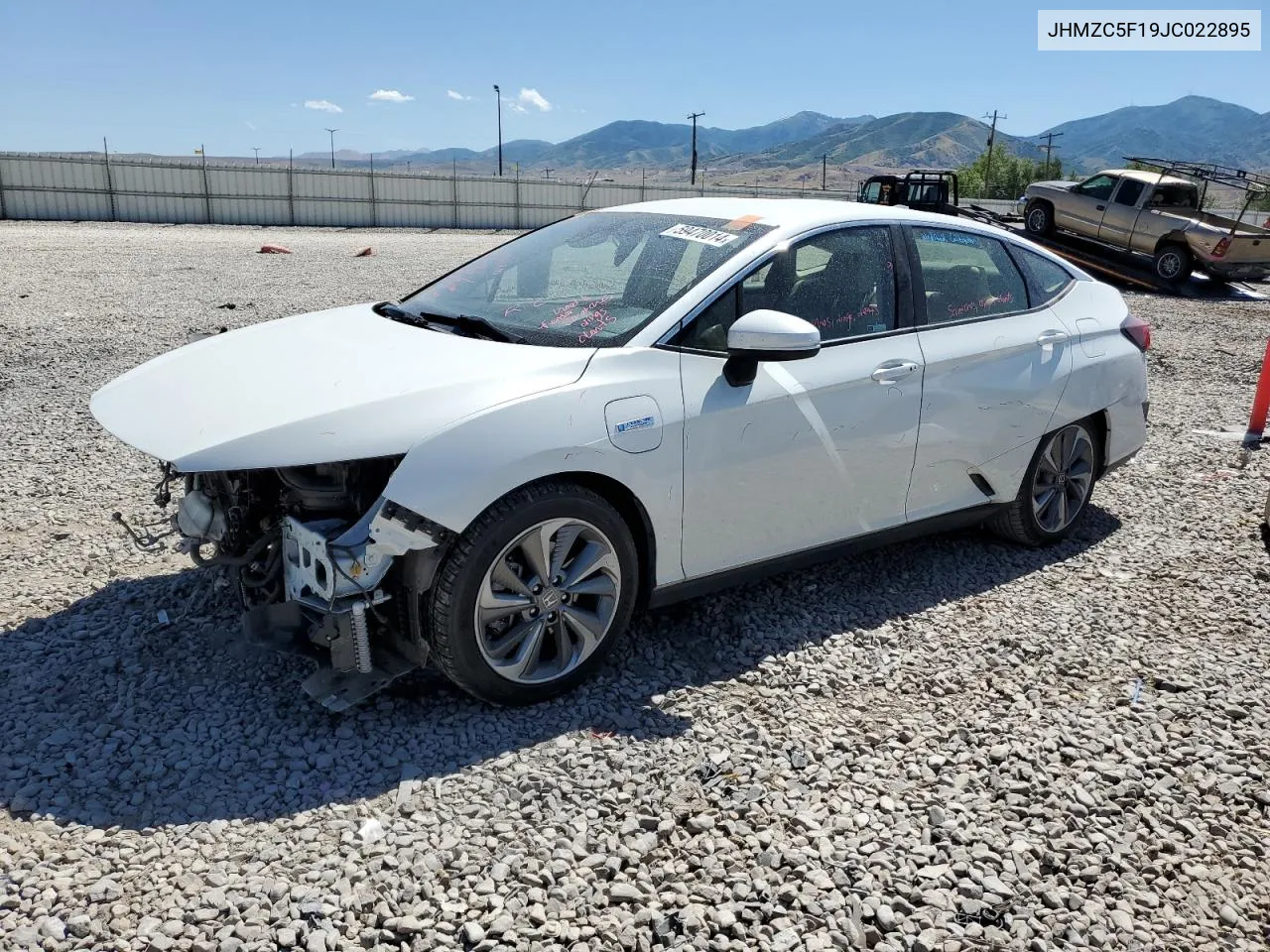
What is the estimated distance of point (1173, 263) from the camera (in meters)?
18.8

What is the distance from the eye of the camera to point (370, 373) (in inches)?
137

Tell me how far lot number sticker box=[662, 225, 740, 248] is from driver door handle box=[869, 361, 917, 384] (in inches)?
31.8

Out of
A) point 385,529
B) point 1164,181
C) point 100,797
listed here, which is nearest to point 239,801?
point 100,797

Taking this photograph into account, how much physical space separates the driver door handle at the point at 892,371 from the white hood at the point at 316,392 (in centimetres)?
136

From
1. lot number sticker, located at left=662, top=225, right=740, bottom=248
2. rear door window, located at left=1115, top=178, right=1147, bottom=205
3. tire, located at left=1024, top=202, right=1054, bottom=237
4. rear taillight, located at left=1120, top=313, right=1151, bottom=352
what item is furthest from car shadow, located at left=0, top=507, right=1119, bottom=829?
tire, located at left=1024, top=202, right=1054, bottom=237

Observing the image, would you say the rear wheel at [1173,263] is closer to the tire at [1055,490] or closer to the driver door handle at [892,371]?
the tire at [1055,490]

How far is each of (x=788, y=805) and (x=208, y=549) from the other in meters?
2.74

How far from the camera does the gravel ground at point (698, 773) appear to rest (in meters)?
2.68

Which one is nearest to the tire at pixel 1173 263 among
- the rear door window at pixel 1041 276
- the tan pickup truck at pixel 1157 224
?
the tan pickup truck at pixel 1157 224

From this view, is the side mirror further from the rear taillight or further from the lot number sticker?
the rear taillight

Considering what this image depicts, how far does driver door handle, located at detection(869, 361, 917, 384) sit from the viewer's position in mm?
4270


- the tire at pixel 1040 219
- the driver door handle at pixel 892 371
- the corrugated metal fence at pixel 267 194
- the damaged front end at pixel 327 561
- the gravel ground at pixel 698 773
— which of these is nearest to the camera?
the gravel ground at pixel 698 773

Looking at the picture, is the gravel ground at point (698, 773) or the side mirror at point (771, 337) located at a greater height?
the side mirror at point (771, 337)

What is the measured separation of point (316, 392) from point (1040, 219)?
66.5ft
